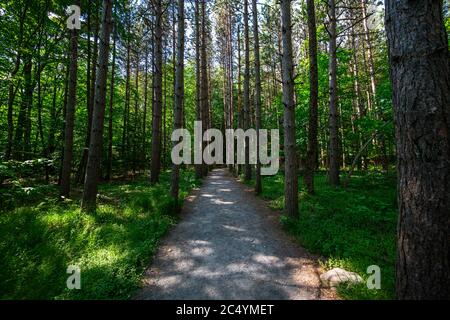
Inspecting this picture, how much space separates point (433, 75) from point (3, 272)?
18.9ft

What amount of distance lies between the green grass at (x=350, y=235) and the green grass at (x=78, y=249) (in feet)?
10.6

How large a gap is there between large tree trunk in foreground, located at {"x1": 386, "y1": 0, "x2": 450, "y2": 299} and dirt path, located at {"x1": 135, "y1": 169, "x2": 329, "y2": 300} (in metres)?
1.41

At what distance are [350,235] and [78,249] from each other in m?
5.43

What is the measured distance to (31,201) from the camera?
7.79m

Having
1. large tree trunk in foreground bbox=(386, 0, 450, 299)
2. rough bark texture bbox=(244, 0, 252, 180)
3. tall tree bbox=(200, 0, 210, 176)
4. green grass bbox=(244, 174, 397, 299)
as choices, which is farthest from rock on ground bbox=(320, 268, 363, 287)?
tall tree bbox=(200, 0, 210, 176)

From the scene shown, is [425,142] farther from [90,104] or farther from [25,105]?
[25,105]

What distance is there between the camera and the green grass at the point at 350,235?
11.2 ft

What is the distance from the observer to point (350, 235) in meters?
4.93

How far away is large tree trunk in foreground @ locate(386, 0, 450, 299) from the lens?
223 cm

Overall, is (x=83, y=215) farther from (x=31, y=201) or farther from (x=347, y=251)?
(x=347, y=251)

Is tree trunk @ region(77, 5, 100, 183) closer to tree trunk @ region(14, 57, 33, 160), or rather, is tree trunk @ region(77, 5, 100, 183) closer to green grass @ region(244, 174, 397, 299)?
tree trunk @ region(14, 57, 33, 160)

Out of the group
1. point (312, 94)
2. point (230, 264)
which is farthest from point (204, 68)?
point (230, 264)
